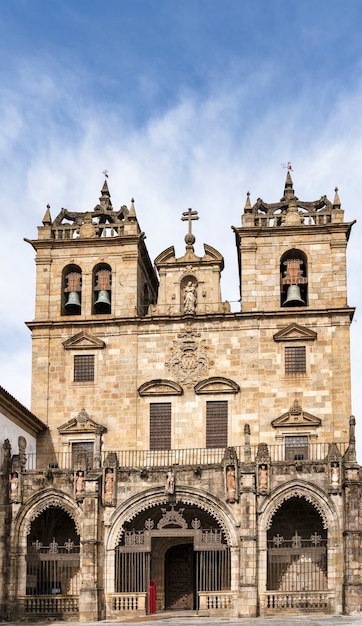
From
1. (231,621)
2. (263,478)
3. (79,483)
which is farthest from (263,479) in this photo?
(79,483)

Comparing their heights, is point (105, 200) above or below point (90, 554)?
above

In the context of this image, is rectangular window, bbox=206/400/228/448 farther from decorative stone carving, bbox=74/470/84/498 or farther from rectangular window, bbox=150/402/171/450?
decorative stone carving, bbox=74/470/84/498

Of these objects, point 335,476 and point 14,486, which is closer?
point 335,476

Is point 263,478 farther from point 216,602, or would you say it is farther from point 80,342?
point 80,342

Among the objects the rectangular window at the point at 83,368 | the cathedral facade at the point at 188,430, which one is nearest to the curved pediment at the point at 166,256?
the cathedral facade at the point at 188,430

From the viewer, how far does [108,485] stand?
36.7 m

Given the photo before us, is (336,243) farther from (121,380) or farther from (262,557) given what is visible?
(262,557)

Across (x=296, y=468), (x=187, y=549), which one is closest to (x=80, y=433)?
(x=187, y=549)

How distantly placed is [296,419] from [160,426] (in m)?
5.31

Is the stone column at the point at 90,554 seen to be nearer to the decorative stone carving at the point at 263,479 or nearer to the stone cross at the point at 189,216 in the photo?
the decorative stone carving at the point at 263,479

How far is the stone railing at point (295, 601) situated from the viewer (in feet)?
115

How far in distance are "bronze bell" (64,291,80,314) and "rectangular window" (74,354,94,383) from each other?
2152 mm

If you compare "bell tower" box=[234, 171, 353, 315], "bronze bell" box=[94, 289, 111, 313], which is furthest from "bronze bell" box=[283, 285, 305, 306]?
"bronze bell" box=[94, 289, 111, 313]

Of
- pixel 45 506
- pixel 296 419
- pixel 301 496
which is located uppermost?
pixel 296 419
